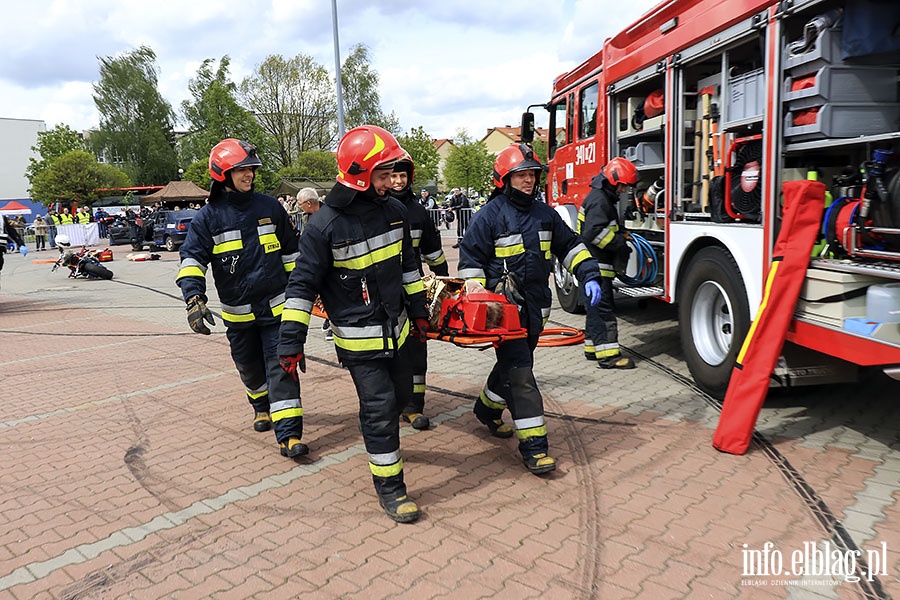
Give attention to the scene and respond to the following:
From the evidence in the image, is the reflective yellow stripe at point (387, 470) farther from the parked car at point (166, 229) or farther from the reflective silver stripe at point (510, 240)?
the parked car at point (166, 229)

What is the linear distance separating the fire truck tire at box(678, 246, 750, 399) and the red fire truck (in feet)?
0.04

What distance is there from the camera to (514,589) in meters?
2.99

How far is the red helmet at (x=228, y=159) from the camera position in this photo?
14.7 ft

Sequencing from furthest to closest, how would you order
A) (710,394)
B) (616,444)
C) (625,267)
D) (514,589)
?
(625,267), (710,394), (616,444), (514,589)

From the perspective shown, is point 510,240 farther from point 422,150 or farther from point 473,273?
point 422,150

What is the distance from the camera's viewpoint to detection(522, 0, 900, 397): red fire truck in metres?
4.07

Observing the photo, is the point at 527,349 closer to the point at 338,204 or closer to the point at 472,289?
the point at 472,289

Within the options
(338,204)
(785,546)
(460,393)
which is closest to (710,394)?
(460,393)

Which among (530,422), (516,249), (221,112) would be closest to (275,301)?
(516,249)

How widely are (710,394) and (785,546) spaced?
2.43 m

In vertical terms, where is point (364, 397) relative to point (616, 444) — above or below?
above

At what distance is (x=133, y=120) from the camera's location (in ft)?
182

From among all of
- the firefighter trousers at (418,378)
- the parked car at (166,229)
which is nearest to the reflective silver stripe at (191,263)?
the firefighter trousers at (418,378)

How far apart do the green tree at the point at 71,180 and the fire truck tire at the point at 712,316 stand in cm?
4642
